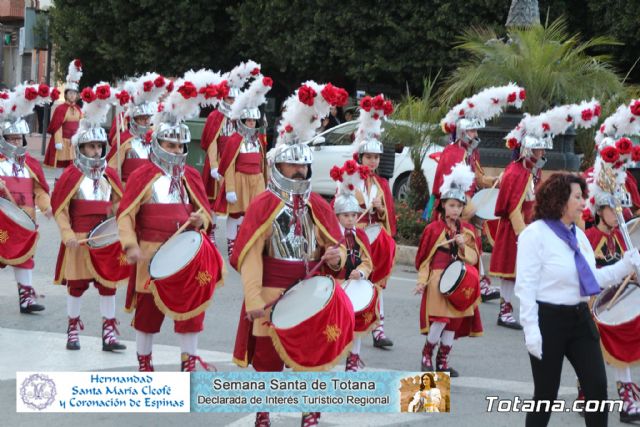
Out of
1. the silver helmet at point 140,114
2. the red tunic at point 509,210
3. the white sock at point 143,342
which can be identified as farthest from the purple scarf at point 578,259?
the silver helmet at point 140,114

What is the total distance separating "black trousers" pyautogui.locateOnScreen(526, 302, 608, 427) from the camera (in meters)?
6.32

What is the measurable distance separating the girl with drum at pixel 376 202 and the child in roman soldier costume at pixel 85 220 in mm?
2154

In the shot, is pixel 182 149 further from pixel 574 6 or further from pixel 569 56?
pixel 574 6

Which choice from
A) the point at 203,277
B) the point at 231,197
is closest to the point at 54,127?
the point at 231,197

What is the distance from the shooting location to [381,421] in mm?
7684

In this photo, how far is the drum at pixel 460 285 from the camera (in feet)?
29.1

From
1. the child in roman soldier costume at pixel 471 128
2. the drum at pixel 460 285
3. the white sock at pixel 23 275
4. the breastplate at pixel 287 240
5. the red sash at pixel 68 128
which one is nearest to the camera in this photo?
the breastplate at pixel 287 240

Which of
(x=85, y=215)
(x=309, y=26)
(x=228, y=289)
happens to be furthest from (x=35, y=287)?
(x=309, y=26)

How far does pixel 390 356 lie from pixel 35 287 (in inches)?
187

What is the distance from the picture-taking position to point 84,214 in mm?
9898

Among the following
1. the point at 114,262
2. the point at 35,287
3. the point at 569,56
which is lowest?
the point at 35,287

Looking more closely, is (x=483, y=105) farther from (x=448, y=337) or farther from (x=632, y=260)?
(x=632, y=260)

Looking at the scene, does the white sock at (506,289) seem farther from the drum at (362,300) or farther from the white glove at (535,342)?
the white glove at (535,342)

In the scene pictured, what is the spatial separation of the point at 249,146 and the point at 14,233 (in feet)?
13.9
